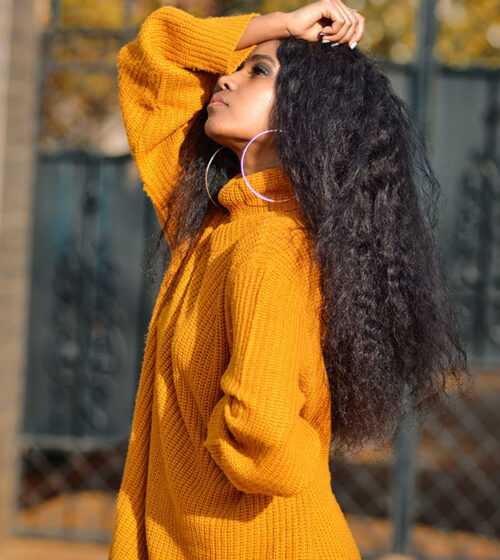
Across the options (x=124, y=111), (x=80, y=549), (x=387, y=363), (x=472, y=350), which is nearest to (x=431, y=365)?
(x=387, y=363)

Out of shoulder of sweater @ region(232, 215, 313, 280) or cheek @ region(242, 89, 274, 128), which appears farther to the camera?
cheek @ region(242, 89, 274, 128)

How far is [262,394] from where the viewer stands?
3.64ft

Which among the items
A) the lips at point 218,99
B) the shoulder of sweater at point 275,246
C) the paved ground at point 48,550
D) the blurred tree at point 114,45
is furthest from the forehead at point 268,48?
the paved ground at point 48,550

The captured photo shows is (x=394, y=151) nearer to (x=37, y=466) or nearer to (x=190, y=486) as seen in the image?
(x=190, y=486)

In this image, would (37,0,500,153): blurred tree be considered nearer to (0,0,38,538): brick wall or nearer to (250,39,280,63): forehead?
(0,0,38,538): brick wall

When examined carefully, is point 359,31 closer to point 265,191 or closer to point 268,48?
point 268,48

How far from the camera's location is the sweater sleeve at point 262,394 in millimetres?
1109

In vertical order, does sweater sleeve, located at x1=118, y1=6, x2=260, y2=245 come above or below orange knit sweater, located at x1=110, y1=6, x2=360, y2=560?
above

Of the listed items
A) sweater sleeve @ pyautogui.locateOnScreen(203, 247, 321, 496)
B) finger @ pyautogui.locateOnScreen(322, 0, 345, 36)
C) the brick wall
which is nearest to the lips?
finger @ pyautogui.locateOnScreen(322, 0, 345, 36)

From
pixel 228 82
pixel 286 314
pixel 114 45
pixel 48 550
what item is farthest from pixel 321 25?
pixel 48 550

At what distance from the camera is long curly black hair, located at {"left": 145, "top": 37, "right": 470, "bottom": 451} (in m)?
1.29

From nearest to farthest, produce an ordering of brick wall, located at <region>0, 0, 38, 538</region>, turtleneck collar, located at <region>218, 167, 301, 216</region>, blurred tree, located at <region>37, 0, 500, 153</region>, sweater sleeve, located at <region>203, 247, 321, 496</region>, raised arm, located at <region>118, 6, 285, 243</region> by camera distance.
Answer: sweater sleeve, located at <region>203, 247, 321, 496</region> < turtleneck collar, located at <region>218, 167, 301, 216</region> < raised arm, located at <region>118, 6, 285, 243</region> < brick wall, located at <region>0, 0, 38, 538</region> < blurred tree, located at <region>37, 0, 500, 153</region>

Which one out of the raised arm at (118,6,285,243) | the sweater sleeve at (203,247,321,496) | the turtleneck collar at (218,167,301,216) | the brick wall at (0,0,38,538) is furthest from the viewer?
the brick wall at (0,0,38,538)

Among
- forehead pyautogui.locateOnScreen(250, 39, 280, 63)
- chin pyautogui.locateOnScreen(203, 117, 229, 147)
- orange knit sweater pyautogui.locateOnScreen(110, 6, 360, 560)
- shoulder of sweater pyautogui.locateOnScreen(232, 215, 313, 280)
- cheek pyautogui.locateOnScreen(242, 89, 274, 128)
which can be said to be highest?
forehead pyautogui.locateOnScreen(250, 39, 280, 63)
